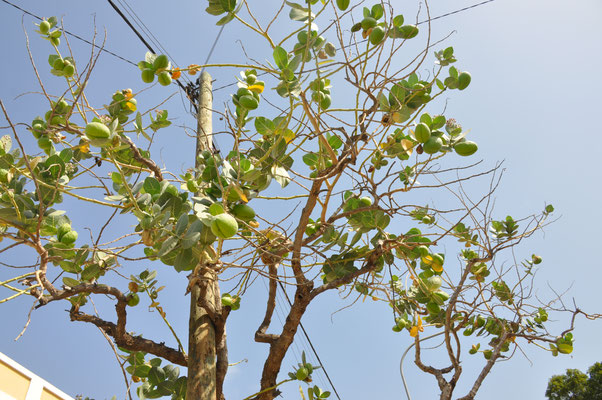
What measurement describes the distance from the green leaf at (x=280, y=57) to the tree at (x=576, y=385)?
299 inches

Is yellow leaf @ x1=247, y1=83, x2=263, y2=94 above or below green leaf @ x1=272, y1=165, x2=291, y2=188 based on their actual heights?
above

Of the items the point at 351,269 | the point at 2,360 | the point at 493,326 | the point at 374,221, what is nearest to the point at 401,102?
the point at 374,221

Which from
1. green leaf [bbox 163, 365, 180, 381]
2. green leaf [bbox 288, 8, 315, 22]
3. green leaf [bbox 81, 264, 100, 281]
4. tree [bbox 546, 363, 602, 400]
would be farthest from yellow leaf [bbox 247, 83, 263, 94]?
tree [bbox 546, 363, 602, 400]

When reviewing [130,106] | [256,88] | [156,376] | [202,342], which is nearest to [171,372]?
[156,376]

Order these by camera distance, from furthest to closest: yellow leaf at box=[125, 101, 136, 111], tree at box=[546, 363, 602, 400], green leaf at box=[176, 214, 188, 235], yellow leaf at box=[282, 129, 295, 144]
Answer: tree at box=[546, 363, 602, 400] < yellow leaf at box=[125, 101, 136, 111] < yellow leaf at box=[282, 129, 295, 144] < green leaf at box=[176, 214, 188, 235]

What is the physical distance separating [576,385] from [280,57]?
25.8ft

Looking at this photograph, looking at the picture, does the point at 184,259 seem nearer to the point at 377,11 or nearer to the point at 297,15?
the point at 297,15

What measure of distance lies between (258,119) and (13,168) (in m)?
0.80

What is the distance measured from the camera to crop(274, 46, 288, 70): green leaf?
1387 mm

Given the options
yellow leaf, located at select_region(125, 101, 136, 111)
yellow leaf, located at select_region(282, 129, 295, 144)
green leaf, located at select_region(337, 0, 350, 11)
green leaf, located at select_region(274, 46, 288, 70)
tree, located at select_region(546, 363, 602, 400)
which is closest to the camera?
green leaf, located at select_region(274, 46, 288, 70)

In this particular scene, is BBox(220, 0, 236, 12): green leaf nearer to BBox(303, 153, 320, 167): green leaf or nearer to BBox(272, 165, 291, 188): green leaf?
BBox(272, 165, 291, 188): green leaf

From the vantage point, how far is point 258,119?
1575 millimetres

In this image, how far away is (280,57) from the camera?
4.59 feet

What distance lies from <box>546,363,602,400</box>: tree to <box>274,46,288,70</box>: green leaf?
7587mm
